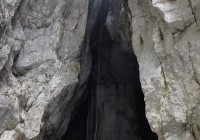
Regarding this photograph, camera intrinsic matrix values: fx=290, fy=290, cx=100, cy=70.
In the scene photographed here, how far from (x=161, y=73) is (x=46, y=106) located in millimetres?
4338

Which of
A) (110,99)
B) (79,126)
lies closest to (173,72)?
(110,99)

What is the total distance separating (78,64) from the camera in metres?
12.3

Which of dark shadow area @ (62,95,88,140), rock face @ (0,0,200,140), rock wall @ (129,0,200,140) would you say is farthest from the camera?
dark shadow area @ (62,95,88,140)

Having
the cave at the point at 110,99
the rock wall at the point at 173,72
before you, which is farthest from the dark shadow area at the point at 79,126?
the rock wall at the point at 173,72

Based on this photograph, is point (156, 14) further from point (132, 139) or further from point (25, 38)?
point (132, 139)

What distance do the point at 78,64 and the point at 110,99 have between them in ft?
14.3

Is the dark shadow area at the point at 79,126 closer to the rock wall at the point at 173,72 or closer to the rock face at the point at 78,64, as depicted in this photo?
the rock face at the point at 78,64

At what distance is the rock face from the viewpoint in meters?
8.81

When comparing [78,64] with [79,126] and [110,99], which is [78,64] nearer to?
[110,99]

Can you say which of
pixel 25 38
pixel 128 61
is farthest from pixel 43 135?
pixel 128 61

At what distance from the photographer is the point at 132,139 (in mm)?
15312

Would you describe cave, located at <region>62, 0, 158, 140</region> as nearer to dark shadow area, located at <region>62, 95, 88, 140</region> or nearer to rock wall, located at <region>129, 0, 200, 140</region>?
dark shadow area, located at <region>62, 95, 88, 140</region>

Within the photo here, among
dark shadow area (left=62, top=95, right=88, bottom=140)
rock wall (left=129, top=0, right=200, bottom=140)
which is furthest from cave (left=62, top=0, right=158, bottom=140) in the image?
rock wall (left=129, top=0, right=200, bottom=140)

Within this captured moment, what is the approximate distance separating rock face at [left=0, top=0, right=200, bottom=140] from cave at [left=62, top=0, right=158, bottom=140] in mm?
75
